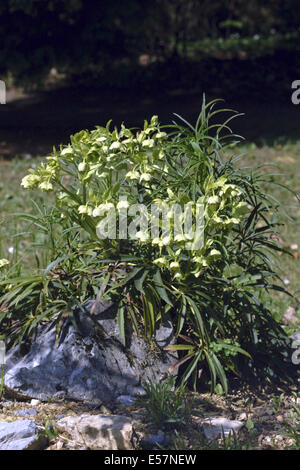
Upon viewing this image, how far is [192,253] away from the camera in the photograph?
2889 mm

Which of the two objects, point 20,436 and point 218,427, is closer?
point 20,436

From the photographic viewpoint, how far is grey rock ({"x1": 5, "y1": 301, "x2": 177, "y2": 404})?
9.56 ft

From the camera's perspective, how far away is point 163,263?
286cm

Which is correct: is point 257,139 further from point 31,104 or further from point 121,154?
point 121,154

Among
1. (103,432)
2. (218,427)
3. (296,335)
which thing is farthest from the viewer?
(296,335)

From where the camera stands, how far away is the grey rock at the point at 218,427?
8.68ft

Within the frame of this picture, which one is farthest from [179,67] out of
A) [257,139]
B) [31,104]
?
[257,139]

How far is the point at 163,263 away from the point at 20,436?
3.23 feet

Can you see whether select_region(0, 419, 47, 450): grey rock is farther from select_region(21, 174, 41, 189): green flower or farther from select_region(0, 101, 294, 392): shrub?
select_region(21, 174, 41, 189): green flower

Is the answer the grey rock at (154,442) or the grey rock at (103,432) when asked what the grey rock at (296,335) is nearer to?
the grey rock at (154,442)
